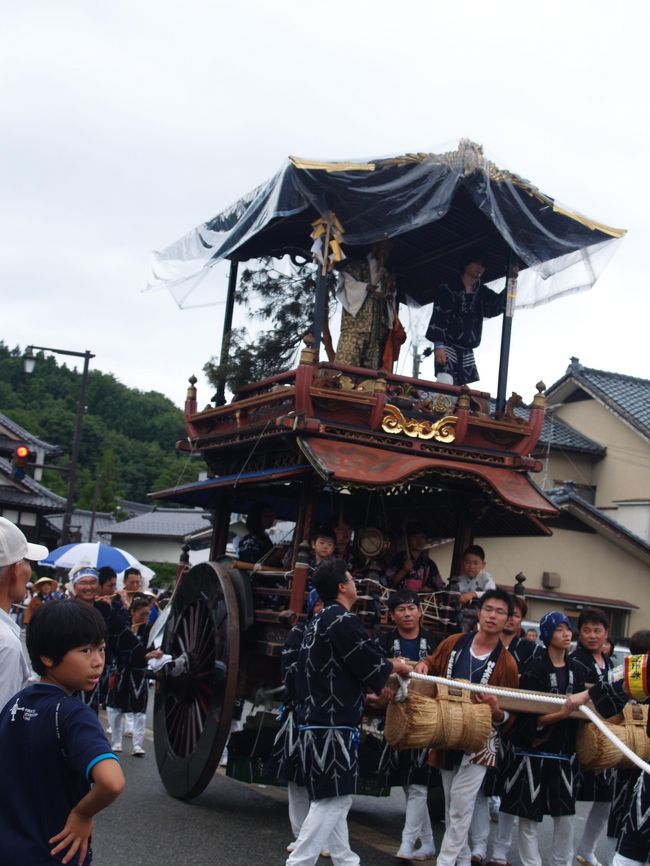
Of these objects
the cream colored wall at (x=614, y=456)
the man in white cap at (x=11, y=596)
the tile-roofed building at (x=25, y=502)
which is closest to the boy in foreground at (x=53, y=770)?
the man in white cap at (x=11, y=596)

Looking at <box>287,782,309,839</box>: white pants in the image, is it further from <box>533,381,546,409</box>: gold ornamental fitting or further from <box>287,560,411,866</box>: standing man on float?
<box>533,381,546,409</box>: gold ornamental fitting

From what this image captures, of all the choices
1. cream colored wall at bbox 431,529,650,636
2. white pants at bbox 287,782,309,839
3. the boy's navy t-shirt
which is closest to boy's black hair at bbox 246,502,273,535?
white pants at bbox 287,782,309,839

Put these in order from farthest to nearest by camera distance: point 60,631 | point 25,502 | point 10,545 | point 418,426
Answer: point 25,502 → point 418,426 → point 10,545 → point 60,631

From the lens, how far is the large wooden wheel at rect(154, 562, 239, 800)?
7.32m

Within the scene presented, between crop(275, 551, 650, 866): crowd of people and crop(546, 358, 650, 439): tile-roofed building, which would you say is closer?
crop(275, 551, 650, 866): crowd of people

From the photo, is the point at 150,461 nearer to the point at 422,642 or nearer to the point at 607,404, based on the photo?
the point at 607,404

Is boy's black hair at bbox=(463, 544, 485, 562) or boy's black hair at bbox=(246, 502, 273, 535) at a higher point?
boy's black hair at bbox=(246, 502, 273, 535)

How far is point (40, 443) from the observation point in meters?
40.8

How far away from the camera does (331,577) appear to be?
538 cm

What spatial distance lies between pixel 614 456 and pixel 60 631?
24.9 m

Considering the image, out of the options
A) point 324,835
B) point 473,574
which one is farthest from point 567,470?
point 324,835

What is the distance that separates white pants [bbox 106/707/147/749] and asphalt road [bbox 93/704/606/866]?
2.99 feet

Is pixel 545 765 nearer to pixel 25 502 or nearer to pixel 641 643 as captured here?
pixel 641 643

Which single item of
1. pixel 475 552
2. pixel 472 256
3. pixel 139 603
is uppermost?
pixel 472 256
